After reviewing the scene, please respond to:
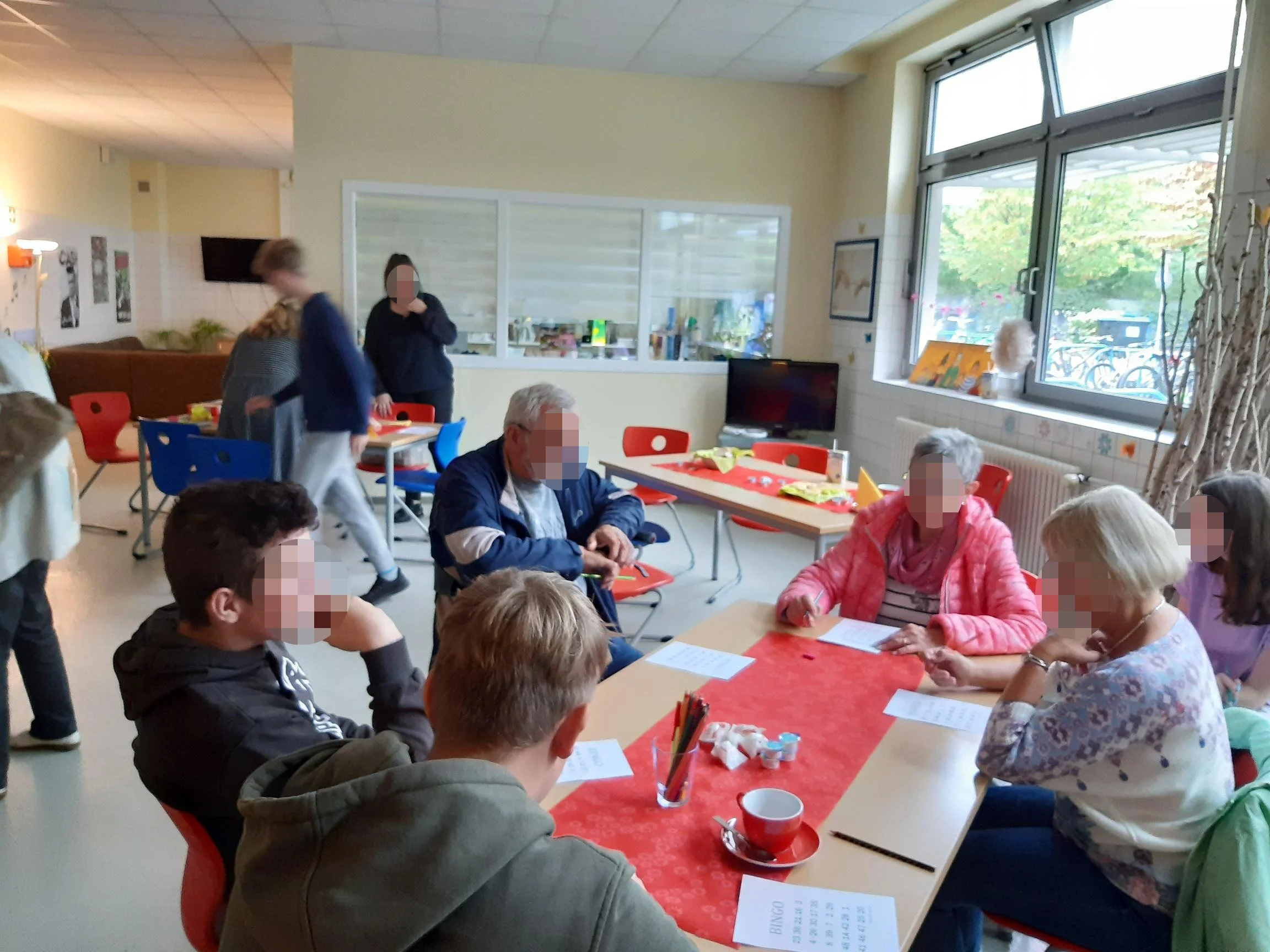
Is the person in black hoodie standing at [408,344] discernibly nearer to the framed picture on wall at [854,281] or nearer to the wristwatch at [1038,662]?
the framed picture on wall at [854,281]

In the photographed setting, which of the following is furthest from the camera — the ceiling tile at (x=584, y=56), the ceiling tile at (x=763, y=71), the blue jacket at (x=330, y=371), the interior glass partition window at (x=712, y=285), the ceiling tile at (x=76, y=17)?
the interior glass partition window at (x=712, y=285)

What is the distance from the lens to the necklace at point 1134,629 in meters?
1.57

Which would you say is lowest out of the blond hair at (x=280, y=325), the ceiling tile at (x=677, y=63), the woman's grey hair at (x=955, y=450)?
the woman's grey hair at (x=955, y=450)

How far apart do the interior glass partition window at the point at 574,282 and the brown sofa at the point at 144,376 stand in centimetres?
393

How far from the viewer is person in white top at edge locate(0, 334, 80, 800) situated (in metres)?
2.57

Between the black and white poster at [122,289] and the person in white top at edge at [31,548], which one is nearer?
the person in white top at edge at [31,548]

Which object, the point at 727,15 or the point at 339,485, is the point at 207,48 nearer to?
the point at 727,15

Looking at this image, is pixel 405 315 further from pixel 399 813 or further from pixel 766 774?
pixel 399 813

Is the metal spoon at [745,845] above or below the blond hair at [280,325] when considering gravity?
below

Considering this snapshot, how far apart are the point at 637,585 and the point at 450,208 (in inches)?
156

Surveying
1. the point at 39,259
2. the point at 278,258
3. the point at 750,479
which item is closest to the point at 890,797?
the point at 750,479

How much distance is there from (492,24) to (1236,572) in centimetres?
483

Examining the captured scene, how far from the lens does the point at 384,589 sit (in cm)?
439

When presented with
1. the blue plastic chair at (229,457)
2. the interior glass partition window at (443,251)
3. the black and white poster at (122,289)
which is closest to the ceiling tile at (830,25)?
the interior glass partition window at (443,251)
